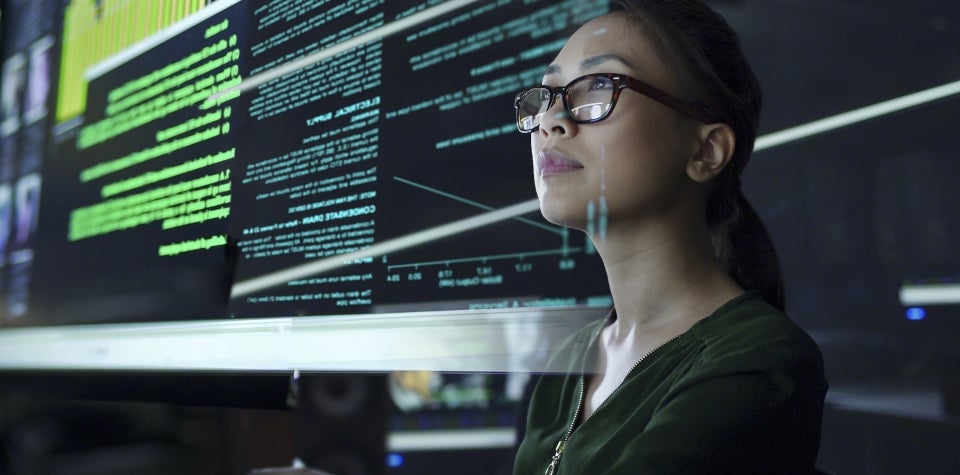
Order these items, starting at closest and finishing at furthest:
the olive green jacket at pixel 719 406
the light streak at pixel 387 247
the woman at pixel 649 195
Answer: the olive green jacket at pixel 719 406 → the woman at pixel 649 195 → the light streak at pixel 387 247

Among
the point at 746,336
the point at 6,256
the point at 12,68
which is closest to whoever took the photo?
the point at 746,336

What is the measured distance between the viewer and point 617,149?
635 millimetres

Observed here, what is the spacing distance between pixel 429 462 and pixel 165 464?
2.59ft

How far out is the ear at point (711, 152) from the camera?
0.63 m

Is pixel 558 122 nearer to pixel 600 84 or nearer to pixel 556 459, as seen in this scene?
pixel 600 84

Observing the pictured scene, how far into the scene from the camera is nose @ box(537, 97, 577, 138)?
0.66 metres

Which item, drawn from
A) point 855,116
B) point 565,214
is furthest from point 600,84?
point 855,116

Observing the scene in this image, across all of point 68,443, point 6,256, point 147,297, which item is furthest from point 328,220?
point 6,256

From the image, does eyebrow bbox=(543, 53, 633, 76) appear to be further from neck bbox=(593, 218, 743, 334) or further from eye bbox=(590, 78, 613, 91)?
neck bbox=(593, 218, 743, 334)

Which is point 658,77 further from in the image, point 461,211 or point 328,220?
point 328,220

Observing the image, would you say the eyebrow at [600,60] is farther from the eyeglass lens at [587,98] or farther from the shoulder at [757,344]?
the shoulder at [757,344]

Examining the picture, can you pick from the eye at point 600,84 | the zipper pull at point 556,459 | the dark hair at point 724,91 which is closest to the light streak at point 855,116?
the dark hair at point 724,91

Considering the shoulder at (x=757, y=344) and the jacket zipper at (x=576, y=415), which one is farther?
the jacket zipper at (x=576, y=415)

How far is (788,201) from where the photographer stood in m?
0.71
